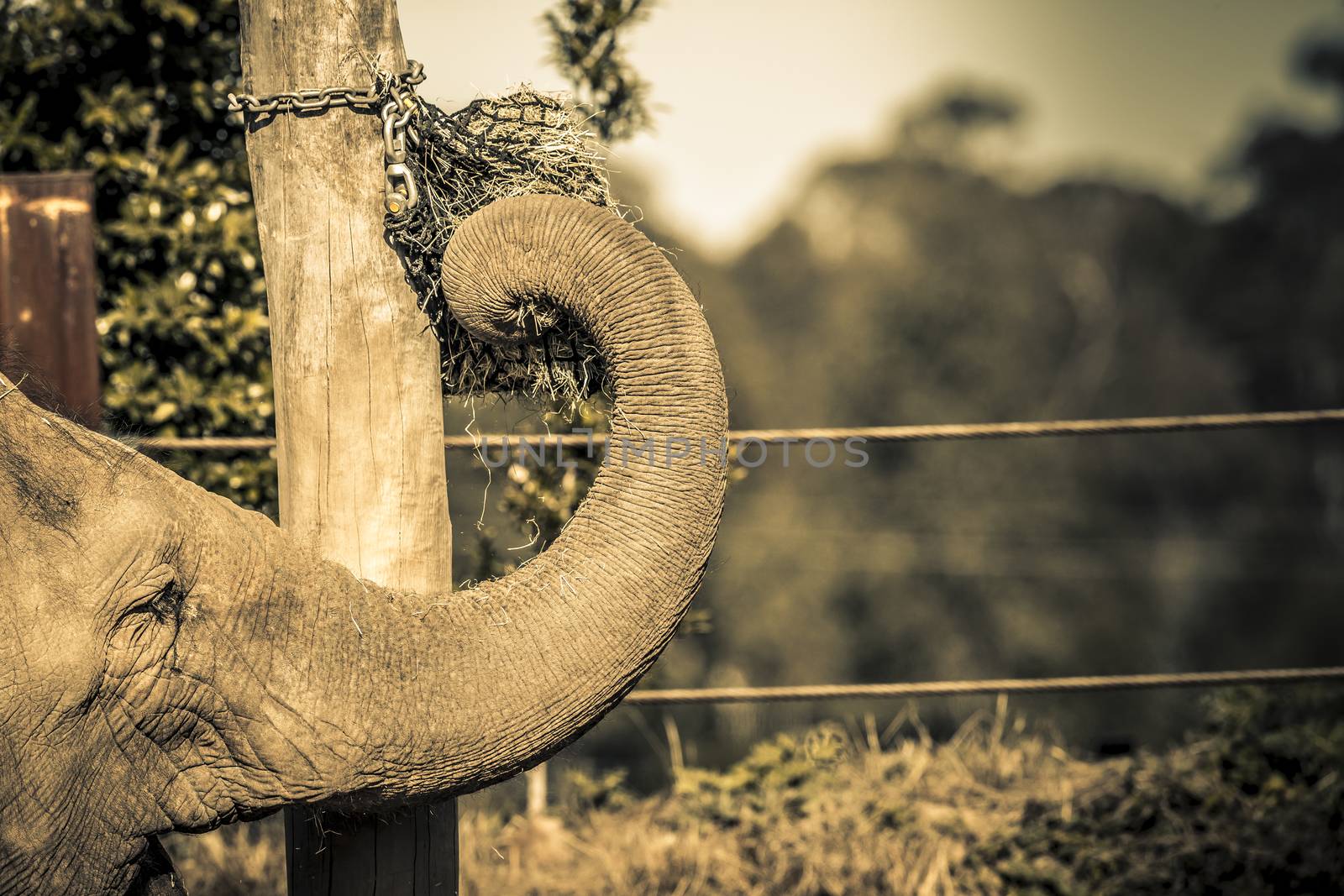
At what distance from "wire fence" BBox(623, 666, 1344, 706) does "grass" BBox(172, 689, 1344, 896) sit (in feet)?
1.31

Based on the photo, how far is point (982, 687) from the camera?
13.2ft

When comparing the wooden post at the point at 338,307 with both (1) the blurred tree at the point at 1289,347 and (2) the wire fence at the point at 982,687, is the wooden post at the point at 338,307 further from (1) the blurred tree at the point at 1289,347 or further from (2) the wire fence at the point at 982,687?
(1) the blurred tree at the point at 1289,347

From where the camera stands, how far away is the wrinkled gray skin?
1.90 m

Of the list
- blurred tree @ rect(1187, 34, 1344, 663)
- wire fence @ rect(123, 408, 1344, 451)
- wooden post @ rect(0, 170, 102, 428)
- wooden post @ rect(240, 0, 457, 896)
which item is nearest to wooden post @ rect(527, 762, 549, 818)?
wire fence @ rect(123, 408, 1344, 451)

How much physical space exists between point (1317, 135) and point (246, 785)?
149 feet

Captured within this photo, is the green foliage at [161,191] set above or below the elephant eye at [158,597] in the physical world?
above

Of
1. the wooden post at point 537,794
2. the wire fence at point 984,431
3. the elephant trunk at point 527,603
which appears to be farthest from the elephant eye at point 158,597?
the wooden post at point 537,794

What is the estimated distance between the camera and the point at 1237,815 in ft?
13.8

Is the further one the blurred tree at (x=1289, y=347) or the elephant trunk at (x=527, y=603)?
the blurred tree at (x=1289, y=347)

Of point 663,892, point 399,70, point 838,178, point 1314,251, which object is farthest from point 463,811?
point 838,178

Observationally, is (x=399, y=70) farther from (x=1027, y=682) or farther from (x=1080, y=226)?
(x=1080, y=226)

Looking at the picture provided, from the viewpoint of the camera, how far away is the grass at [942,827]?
4035 millimetres

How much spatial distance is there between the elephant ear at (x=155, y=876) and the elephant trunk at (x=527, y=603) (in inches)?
8.8

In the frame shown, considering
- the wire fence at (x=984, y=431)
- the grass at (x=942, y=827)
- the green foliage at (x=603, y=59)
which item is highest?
the green foliage at (x=603, y=59)
